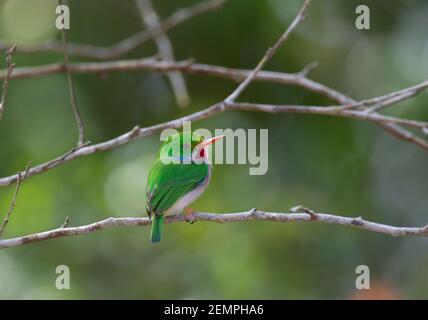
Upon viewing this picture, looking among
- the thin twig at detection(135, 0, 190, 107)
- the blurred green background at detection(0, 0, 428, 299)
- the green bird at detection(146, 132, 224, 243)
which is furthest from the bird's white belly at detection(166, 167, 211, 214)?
the blurred green background at detection(0, 0, 428, 299)

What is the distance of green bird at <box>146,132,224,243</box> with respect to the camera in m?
4.30

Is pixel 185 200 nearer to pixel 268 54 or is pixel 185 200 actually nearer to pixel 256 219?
pixel 256 219

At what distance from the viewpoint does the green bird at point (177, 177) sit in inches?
169

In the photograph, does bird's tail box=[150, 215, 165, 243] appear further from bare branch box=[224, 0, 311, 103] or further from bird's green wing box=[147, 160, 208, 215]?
bare branch box=[224, 0, 311, 103]

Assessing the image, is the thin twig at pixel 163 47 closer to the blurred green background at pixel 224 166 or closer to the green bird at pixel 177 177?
the blurred green background at pixel 224 166

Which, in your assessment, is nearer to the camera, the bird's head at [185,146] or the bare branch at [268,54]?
the bare branch at [268,54]

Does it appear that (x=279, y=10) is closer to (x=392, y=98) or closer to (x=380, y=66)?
(x=380, y=66)

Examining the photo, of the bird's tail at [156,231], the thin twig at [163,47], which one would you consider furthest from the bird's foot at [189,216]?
the thin twig at [163,47]

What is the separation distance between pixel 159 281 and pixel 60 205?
129 centimetres

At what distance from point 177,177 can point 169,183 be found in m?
0.07

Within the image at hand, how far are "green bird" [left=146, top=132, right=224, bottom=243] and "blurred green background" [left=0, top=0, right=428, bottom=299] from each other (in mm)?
2505

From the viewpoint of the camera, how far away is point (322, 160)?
8117 mm

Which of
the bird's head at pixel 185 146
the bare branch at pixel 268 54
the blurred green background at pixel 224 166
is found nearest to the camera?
the bare branch at pixel 268 54

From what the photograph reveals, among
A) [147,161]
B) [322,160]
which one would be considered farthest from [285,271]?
[147,161]
